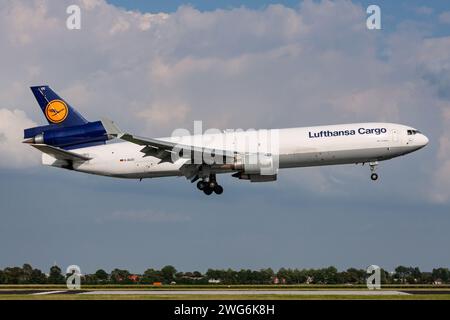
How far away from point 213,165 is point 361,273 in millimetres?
17962

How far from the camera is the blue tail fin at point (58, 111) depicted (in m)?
62.1

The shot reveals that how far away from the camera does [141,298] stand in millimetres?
39625

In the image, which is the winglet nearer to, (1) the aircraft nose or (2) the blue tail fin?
(2) the blue tail fin

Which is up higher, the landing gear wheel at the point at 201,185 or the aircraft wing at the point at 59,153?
the aircraft wing at the point at 59,153

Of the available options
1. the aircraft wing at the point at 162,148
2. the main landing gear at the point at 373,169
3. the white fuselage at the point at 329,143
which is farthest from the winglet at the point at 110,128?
the main landing gear at the point at 373,169

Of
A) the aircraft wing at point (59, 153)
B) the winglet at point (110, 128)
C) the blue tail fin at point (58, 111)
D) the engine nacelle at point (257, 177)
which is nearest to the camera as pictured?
the winglet at point (110, 128)

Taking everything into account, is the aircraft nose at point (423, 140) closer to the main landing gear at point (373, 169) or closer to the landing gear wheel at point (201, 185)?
the main landing gear at point (373, 169)

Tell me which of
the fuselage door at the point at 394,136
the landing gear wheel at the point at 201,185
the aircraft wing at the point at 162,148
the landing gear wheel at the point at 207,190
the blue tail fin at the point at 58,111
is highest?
the blue tail fin at the point at 58,111

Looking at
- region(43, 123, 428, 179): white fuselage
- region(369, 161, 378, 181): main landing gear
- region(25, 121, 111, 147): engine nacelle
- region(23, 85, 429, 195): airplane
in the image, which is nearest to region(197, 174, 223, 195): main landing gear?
region(23, 85, 429, 195): airplane

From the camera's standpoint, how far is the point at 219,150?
54.4m

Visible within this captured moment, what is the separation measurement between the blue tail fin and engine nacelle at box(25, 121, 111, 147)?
267cm

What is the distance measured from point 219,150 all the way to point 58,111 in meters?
15.5

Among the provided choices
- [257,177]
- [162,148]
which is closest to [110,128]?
[162,148]
